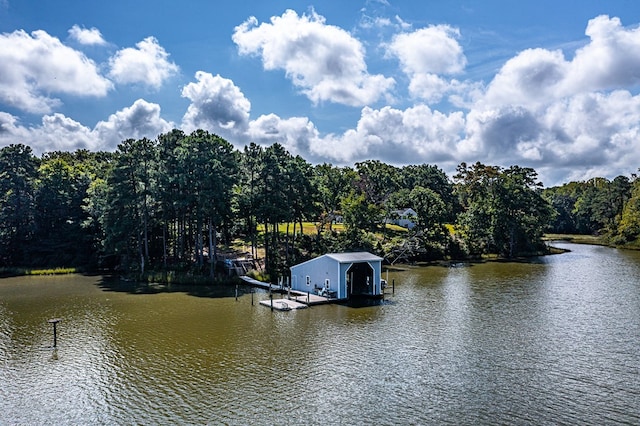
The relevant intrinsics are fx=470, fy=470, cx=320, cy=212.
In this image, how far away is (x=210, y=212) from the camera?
147 feet

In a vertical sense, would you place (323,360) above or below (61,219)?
below

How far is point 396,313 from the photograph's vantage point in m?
32.1

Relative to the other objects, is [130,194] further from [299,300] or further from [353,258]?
[353,258]

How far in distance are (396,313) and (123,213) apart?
3232 centimetres

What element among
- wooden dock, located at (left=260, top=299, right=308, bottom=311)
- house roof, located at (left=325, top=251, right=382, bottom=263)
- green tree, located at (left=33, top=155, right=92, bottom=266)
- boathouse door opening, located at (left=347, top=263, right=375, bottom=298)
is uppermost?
green tree, located at (left=33, top=155, right=92, bottom=266)

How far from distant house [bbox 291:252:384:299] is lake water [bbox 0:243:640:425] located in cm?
206

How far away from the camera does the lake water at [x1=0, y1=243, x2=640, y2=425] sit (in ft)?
56.1

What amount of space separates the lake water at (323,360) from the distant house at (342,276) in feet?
6.77

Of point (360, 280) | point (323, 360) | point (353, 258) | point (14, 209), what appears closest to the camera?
point (323, 360)

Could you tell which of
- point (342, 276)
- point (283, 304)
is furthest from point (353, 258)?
point (283, 304)

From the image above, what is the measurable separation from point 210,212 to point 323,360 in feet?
84.9

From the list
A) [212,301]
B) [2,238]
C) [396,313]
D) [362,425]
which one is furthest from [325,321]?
[2,238]

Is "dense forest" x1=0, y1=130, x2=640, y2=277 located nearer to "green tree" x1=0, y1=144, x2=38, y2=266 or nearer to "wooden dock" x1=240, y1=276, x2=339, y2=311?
"green tree" x1=0, y1=144, x2=38, y2=266

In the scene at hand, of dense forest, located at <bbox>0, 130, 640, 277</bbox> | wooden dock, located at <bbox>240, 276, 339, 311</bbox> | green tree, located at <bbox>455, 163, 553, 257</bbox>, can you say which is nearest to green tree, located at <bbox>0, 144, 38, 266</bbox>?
dense forest, located at <bbox>0, 130, 640, 277</bbox>
